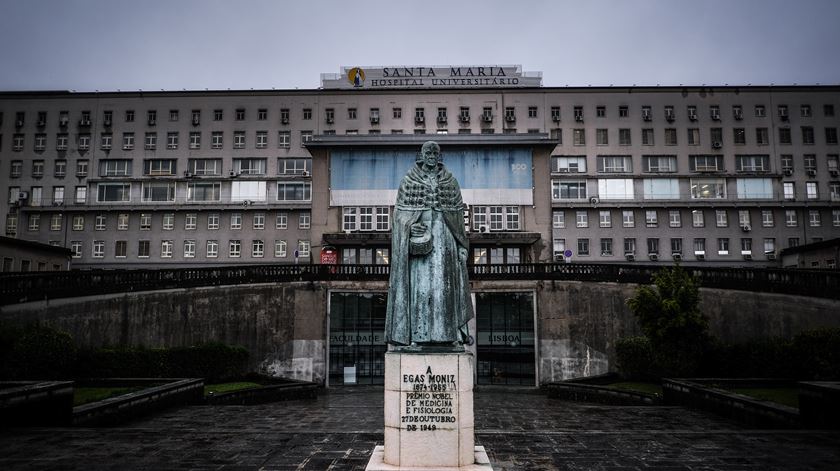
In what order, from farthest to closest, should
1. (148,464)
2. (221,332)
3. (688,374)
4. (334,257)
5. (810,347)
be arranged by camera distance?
(334,257), (221,332), (688,374), (810,347), (148,464)

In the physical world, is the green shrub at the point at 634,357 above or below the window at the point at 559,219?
below

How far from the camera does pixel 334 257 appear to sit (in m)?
42.7

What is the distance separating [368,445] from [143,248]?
166 feet

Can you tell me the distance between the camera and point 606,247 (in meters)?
56.8

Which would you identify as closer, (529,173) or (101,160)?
(529,173)

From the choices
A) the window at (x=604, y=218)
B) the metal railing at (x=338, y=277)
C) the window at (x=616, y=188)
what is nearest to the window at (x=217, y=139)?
the metal railing at (x=338, y=277)

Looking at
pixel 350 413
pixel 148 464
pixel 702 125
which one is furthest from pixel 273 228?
pixel 148 464

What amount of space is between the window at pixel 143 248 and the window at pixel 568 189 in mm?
38980

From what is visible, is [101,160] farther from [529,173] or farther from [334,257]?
[529,173]

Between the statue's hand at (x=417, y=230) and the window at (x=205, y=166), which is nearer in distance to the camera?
the statue's hand at (x=417, y=230)

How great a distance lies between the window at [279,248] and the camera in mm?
57594

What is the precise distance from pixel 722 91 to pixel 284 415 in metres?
54.1

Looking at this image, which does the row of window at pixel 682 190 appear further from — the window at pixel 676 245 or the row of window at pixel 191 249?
the row of window at pixel 191 249

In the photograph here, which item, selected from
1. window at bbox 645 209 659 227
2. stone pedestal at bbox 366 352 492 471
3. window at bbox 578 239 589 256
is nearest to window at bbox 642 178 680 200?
window at bbox 645 209 659 227
